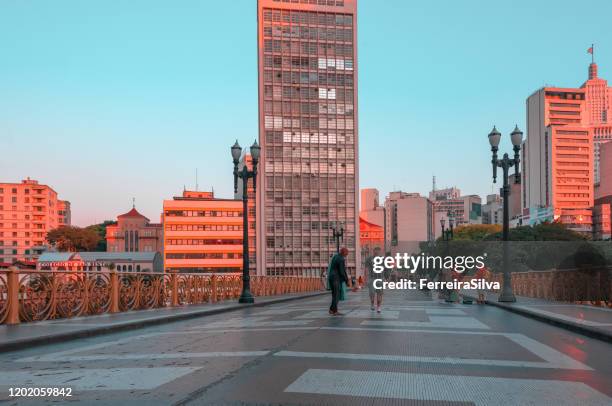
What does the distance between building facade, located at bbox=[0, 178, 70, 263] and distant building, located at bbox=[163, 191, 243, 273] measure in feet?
178

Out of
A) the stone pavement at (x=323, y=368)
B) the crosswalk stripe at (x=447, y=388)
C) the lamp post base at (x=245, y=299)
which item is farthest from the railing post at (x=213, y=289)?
the crosswalk stripe at (x=447, y=388)

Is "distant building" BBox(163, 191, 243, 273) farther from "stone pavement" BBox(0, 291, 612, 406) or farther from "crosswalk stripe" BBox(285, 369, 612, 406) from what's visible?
"crosswalk stripe" BBox(285, 369, 612, 406)

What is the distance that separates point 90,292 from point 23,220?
6660 inches

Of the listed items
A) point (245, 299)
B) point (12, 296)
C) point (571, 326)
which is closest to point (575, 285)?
point (571, 326)

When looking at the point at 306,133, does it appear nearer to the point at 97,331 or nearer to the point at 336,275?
the point at 336,275

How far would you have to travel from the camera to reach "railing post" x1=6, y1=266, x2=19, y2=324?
1263cm

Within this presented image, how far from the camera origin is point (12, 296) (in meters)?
12.7

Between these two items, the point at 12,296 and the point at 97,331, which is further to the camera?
the point at 12,296

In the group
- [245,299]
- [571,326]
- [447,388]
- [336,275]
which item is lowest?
[245,299]

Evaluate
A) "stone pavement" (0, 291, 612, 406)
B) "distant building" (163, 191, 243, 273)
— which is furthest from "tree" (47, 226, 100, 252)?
"stone pavement" (0, 291, 612, 406)

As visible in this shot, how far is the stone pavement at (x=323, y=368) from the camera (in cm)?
551

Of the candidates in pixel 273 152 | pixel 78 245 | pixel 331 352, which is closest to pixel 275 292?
pixel 331 352

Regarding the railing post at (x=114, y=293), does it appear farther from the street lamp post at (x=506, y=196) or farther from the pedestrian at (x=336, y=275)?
the street lamp post at (x=506, y=196)

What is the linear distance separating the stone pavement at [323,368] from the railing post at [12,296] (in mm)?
2439
